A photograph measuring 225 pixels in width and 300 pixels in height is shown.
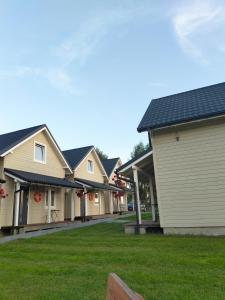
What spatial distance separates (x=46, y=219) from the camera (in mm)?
17094

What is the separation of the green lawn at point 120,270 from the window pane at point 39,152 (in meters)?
9.72

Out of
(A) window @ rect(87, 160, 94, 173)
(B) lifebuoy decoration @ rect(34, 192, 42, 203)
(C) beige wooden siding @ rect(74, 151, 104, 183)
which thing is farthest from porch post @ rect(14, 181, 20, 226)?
(A) window @ rect(87, 160, 94, 173)

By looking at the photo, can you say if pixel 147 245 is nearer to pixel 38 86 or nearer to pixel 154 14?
pixel 154 14

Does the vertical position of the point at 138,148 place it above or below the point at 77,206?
above

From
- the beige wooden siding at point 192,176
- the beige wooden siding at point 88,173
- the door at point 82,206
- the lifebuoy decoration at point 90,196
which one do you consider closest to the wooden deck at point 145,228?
the beige wooden siding at point 192,176

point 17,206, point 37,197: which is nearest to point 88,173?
point 37,197

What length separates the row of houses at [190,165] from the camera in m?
9.83

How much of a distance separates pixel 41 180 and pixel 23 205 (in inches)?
79.9

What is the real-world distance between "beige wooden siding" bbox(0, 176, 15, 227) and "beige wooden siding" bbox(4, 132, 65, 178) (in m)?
1.06

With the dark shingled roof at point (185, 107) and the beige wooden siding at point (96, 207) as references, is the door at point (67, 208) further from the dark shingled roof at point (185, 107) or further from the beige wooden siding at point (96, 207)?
the dark shingled roof at point (185, 107)

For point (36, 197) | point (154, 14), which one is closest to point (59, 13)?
point (154, 14)

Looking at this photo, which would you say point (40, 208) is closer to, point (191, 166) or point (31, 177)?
point (31, 177)

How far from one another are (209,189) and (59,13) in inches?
442

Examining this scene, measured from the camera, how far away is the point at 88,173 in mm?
23969
